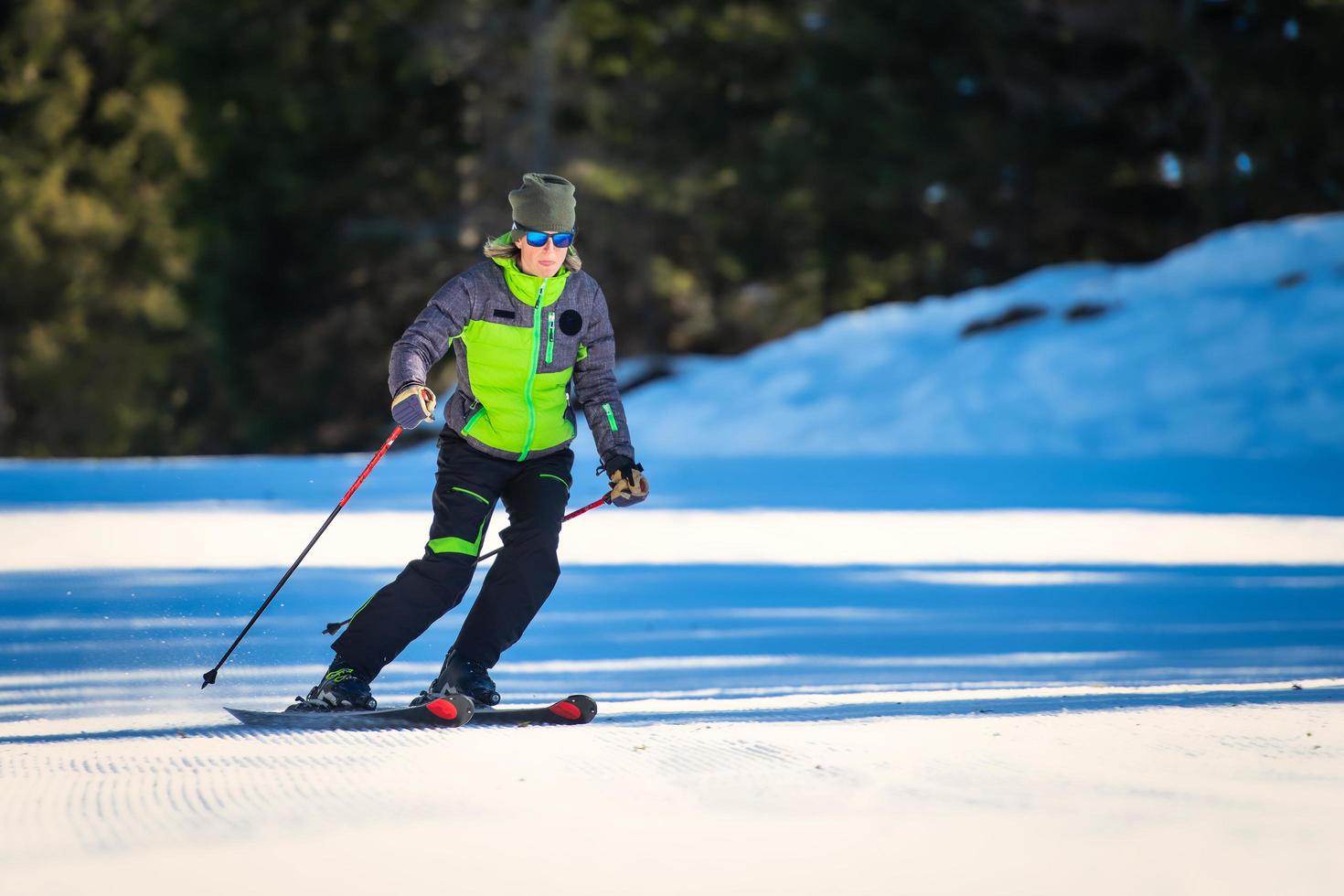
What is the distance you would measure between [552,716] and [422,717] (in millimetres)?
386

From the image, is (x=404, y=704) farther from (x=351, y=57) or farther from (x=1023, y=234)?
(x=351, y=57)

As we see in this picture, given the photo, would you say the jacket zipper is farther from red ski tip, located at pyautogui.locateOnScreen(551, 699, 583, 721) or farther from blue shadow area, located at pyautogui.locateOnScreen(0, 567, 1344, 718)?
blue shadow area, located at pyautogui.locateOnScreen(0, 567, 1344, 718)

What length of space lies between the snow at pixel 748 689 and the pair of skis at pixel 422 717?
7cm

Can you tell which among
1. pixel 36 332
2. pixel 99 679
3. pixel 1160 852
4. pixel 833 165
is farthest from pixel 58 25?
pixel 1160 852

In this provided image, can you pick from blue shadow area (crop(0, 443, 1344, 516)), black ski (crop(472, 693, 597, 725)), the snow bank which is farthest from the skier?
the snow bank

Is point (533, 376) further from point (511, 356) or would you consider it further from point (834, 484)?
point (834, 484)

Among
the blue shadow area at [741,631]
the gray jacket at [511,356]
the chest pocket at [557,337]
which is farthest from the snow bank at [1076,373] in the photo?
the chest pocket at [557,337]

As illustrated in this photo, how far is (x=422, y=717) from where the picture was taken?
620 cm

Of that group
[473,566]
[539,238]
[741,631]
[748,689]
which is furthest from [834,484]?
[539,238]

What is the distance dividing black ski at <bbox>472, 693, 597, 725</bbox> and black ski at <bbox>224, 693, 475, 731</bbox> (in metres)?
0.14

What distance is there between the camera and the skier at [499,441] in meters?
6.30

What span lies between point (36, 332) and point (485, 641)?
45565 mm

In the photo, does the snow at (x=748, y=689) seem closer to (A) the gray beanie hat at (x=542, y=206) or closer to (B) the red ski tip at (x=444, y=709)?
(B) the red ski tip at (x=444, y=709)

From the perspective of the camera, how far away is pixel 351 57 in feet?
141
